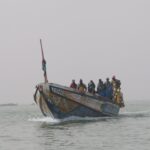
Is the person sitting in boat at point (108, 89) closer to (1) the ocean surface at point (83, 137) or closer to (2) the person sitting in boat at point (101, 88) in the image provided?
(2) the person sitting in boat at point (101, 88)

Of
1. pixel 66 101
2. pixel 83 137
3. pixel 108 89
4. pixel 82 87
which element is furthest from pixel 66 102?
pixel 83 137

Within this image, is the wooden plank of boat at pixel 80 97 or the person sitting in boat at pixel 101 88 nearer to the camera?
the wooden plank of boat at pixel 80 97

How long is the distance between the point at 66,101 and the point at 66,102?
66mm

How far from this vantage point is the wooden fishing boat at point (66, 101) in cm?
2912

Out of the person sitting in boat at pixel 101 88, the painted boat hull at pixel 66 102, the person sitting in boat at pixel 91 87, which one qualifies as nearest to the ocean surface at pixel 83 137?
the painted boat hull at pixel 66 102

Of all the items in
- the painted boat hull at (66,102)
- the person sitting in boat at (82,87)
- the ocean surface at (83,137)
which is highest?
the person sitting in boat at (82,87)

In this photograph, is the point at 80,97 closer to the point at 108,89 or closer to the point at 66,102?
the point at 66,102

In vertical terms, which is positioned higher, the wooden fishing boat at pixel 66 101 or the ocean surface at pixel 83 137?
the wooden fishing boat at pixel 66 101

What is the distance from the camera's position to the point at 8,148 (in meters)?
19.1

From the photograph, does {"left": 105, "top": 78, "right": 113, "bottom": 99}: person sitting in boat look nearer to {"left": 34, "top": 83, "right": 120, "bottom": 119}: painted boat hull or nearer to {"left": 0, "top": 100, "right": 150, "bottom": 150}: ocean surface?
{"left": 34, "top": 83, "right": 120, "bottom": 119}: painted boat hull

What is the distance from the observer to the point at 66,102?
2938 cm

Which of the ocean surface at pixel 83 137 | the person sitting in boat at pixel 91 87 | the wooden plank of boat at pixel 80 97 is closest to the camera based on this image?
the ocean surface at pixel 83 137

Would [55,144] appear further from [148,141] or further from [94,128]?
[94,128]

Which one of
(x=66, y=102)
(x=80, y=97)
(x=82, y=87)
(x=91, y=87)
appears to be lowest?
(x=66, y=102)
